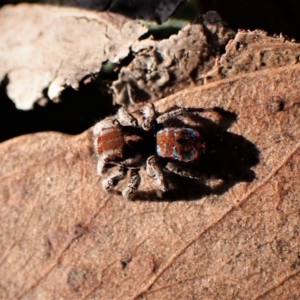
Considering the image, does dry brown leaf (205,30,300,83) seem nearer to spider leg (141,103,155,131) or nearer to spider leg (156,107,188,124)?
spider leg (156,107,188,124)

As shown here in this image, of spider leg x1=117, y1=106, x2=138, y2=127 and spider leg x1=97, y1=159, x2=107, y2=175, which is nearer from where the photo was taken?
spider leg x1=97, y1=159, x2=107, y2=175

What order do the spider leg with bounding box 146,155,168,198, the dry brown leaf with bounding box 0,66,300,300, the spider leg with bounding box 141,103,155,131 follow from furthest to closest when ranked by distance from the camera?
the spider leg with bounding box 141,103,155,131
the spider leg with bounding box 146,155,168,198
the dry brown leaf with bounding box 0,66,300,300

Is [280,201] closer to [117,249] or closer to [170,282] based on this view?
[170,282]

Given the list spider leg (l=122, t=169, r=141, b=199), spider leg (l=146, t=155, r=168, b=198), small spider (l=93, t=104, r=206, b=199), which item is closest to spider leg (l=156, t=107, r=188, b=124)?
small spider (l=93, t=104, r=206, b=199)

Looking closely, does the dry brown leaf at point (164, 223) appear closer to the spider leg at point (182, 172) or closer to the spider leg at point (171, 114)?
the spider leg at point (171, 114)

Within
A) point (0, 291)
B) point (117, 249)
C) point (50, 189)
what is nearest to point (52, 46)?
point (50, 189)
